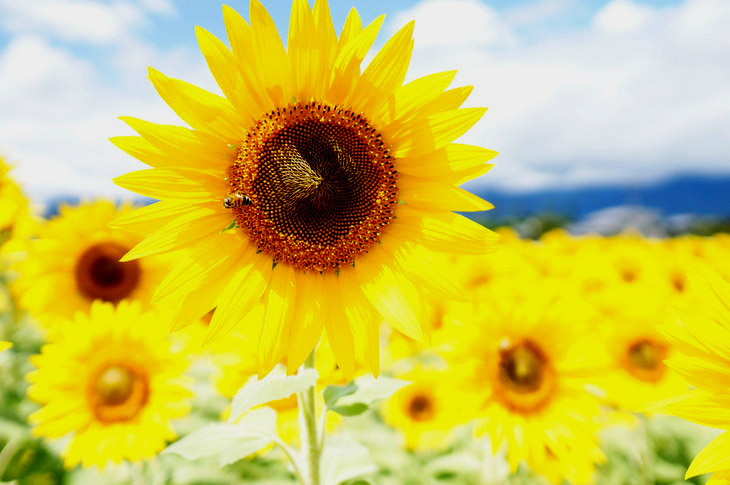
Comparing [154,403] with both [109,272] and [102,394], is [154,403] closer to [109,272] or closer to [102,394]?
[102,394]

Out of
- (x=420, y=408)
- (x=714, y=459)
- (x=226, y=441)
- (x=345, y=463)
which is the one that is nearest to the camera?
(x=714, y=459)

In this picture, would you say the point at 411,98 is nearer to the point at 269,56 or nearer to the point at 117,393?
the point at 269,56

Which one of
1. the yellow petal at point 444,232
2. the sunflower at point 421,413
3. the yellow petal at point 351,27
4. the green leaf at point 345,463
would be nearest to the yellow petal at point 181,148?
the yellow petal at point 351,27

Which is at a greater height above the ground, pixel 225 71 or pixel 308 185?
pixel 225 71

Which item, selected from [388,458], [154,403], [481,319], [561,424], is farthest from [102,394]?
[561,424]

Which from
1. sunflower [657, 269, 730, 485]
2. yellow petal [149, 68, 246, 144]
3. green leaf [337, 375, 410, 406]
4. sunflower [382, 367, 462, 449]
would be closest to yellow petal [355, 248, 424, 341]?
green leaf [337, 375, 410, 406]

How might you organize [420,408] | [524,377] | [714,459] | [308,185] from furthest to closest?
[420,408], [524,377], [308,185], [714,459]

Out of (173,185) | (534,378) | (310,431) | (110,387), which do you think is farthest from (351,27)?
(110,387)

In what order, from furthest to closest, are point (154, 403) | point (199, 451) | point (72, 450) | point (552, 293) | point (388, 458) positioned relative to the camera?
point (388, 458) < point (552, 293) < point (154, 403) < point (72, 450) < point (199, 451)

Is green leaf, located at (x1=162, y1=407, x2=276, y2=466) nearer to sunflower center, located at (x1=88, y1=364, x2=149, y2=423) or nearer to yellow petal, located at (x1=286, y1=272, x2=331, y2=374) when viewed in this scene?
yellow petal, located at (x1=286, y1=272, x2=331, y2=374)
